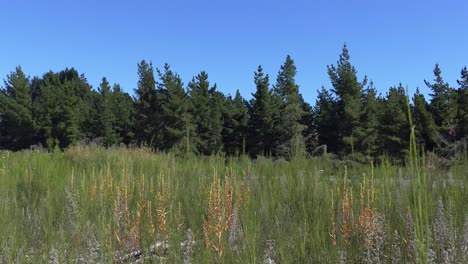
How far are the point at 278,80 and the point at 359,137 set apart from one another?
39.1ft

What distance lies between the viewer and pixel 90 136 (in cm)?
5612

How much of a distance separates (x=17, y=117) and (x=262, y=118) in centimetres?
3326

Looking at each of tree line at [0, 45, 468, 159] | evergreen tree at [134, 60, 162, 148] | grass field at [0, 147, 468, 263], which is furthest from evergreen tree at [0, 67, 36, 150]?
grass field at [0, 147, 468, 263]

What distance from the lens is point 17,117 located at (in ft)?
188

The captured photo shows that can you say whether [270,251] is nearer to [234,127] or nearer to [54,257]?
[54,257]

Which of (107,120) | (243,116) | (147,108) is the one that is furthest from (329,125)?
(107,120)

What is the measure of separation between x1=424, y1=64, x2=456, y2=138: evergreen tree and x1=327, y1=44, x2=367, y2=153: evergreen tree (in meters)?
6.38

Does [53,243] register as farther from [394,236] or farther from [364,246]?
[394,236]

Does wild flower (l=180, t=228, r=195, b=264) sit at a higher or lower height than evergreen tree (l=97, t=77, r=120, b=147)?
lower

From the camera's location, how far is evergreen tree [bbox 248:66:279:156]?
149 feet

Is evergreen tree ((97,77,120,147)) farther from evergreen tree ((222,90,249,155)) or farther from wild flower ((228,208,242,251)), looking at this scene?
wild flower ((228,208,242,251))

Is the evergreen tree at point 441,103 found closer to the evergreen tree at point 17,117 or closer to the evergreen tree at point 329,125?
the evergreen tree at point 329,125

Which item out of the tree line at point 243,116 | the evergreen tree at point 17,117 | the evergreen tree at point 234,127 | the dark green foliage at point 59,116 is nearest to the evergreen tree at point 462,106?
the tree line at point 243,116

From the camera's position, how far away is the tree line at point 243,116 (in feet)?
121
